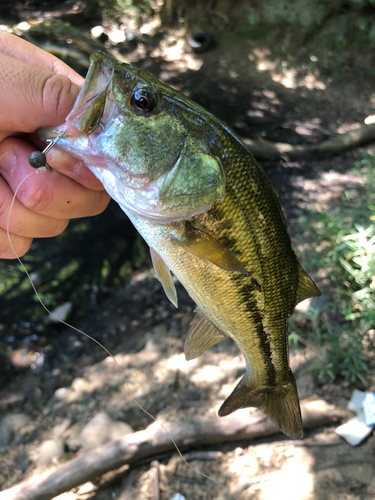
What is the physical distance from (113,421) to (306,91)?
29.3ft

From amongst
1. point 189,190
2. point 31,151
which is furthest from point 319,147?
point 31,151

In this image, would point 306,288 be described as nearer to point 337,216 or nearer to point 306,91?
point 337,216

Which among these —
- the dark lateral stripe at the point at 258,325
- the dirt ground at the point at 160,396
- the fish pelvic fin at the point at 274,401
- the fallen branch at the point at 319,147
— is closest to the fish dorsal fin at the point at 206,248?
the dark lateral stripe at the point at 258,325

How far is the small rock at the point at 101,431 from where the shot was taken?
9.91 ft

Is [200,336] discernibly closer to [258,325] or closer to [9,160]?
[258,325]

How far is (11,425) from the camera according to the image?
3.30 meters

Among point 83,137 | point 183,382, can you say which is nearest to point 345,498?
point 183,382

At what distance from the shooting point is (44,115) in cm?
129

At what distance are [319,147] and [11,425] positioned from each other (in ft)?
21.3

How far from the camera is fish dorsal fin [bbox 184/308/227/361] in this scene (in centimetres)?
173

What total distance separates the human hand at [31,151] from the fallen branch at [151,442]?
1.88 metres

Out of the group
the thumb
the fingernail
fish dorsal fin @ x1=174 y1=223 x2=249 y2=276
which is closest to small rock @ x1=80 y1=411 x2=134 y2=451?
fish dorsal fin @ x1=174 y1=223 x2=249 y2=276

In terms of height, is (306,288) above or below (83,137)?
below

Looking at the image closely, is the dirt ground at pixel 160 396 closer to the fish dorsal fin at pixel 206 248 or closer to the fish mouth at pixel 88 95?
the fish dorsal fin at pixel 206 248
